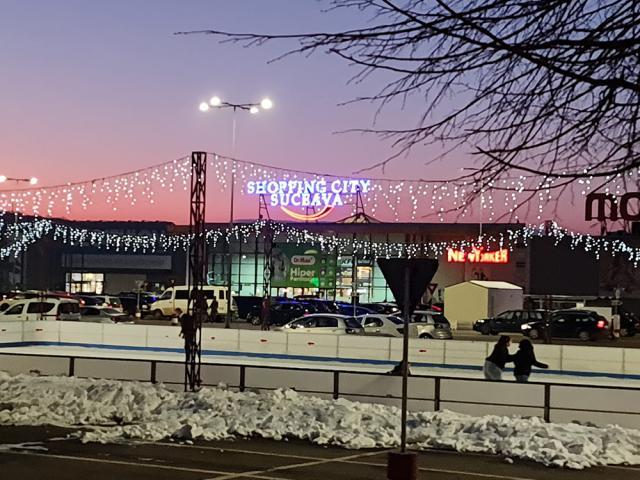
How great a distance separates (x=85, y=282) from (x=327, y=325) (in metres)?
52.5

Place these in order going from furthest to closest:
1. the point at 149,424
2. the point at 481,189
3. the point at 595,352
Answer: the point at 595,352, the point at 149,424, the point at 481,189

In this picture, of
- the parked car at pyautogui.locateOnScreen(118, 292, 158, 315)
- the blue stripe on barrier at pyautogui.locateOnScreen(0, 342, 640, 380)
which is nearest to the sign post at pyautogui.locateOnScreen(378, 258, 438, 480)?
the blue stripe on barrier at pyautogui.locateOnScreen(0, 342, 640, 380)

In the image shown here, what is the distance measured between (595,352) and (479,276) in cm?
3985

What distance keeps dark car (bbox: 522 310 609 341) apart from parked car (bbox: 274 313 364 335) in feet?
35.9

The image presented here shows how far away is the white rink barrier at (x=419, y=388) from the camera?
16.3 meters

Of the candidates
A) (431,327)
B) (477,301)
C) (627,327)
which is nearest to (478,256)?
(477,301)

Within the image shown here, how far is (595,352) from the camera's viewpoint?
2766 cm

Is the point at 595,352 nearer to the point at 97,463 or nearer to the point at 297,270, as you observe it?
the point at 97,463

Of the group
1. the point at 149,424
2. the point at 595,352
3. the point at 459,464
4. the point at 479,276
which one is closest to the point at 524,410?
the point at 459,464

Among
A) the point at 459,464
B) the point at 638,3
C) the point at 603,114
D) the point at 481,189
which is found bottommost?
the point at 459,464

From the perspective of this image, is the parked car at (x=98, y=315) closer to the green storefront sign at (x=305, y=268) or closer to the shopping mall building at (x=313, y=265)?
the shopping mall building at (x=313, y=265)

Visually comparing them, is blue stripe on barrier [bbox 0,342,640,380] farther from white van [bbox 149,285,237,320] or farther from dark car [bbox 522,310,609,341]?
white van [bbox 149,285,237,320]

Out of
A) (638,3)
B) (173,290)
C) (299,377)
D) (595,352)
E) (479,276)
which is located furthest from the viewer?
(479,276)

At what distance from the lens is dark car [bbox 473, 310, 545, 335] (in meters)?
45.8
